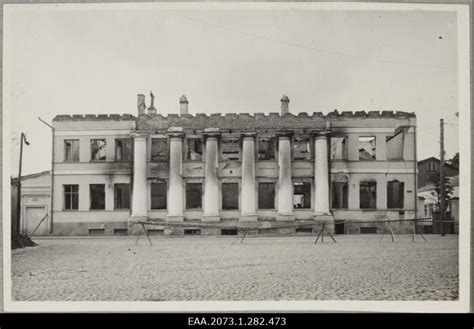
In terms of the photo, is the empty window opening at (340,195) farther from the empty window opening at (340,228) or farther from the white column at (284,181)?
the white column at (284,181)

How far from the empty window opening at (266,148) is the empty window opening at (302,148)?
69 centimetres

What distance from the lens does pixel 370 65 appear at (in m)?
9.48

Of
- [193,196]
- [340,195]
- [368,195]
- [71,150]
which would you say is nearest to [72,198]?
[71,150]

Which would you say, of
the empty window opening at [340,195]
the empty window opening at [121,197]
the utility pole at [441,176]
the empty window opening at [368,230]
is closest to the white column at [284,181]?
the empty window opening at [340,195]

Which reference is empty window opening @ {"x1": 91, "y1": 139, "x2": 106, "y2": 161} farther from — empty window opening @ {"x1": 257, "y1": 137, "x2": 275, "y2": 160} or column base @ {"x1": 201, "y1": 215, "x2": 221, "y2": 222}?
empty window opening @ {"x1": 257, "y1": 137, "x2": 275, "y2": 160}

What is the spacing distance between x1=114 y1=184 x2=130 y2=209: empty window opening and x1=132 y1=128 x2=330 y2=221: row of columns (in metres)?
0.21

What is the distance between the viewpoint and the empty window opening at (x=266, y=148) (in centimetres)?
1487

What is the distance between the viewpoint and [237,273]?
8953mm

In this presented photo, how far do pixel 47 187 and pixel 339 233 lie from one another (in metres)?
8.36

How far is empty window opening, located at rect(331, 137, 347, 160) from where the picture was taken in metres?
15.1

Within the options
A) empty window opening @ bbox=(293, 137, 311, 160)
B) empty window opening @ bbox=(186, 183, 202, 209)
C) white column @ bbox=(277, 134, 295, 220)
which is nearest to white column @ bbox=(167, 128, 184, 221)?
empty window opening @ bbox=(186, 183, 202, 209)

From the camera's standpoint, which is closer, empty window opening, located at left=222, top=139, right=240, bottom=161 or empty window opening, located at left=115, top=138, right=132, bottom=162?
empty window opening, located at left=115, top=138, right=132, bottom=162

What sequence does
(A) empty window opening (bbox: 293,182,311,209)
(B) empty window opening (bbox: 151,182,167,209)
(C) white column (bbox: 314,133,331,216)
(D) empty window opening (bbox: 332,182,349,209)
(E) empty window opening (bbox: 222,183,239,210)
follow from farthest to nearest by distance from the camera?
(D) empty window opening (bbox: 332,182,349,209), (C) white column (bbox: 314,133,331,216), (A) empty window opening (bbox: 293,182,311,209), (E) empty window opening (bbox: 222,183,239,210), (B) empty window opening (bbox: 151,182,167,209)

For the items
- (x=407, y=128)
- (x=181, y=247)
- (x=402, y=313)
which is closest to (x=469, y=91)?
(x=407, y=128)
